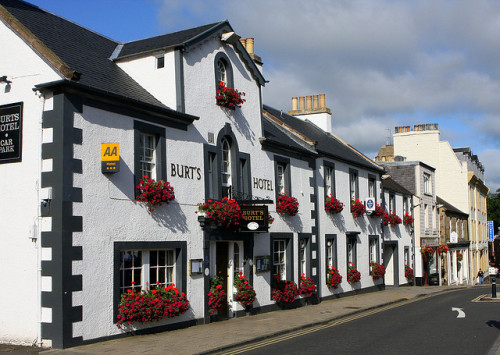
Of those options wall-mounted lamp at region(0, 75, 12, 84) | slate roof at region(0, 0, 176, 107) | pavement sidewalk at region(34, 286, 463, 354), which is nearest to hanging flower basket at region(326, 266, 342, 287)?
pavement sidewalk at region(34, 286, 463, 354)

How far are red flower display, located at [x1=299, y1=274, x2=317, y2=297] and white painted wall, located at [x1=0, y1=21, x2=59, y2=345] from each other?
11040 millimetres

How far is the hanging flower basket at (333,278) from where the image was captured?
2288 cm

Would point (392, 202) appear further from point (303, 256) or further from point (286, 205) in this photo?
point (286, 205)

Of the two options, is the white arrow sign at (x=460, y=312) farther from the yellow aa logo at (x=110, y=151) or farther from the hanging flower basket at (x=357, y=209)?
the yellow aa logo at (x=110, y=151)

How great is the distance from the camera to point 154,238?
533 inches

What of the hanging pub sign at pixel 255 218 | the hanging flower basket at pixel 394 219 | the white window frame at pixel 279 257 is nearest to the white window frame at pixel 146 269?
the hanging pub sign at pixel 255 218

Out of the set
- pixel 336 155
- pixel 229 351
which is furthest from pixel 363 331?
pixel 336 155

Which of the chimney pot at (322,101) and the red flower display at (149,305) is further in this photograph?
the chimney pot at (322,101)

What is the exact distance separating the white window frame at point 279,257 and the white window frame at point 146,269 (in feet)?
18.8

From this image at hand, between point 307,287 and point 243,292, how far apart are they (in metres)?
4.52

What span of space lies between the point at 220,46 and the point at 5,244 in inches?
337

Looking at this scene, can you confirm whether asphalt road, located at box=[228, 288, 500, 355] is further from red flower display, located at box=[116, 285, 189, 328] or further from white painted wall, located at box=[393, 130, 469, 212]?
white painted wall, located at box=[393, 130, 469, 212]

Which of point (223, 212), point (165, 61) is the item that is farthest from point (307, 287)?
point (165, 61)

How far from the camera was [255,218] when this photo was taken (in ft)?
Answer: 52.6
